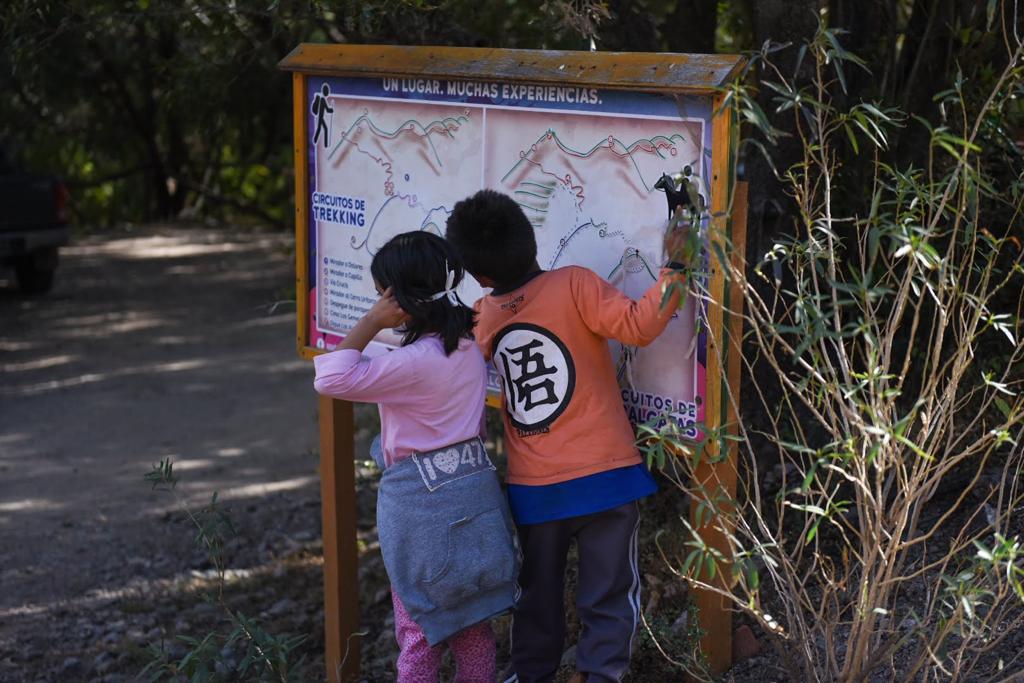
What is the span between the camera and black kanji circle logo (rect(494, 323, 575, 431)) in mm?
3275

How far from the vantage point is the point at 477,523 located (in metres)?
3.30

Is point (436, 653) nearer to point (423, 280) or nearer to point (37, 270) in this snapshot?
point (423, 280)

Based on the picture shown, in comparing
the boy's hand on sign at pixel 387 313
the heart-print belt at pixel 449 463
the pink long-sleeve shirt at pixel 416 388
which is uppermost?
the boy's hand on sign at pixel 387 313

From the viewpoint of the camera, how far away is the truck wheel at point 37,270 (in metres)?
12.0

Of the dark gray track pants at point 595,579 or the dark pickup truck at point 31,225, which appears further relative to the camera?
the dark pickup truck at point 31,225

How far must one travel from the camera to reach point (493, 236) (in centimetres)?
332

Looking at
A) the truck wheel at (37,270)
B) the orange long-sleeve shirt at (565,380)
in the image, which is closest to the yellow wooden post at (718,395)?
the orange long-sleeve shirt at (565,380)

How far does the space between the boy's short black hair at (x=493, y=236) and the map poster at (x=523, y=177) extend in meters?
0.17

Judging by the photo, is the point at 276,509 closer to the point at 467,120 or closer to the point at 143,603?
the point at 143,603

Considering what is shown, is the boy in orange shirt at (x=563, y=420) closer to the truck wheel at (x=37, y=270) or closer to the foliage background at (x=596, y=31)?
the foliage background at (x=596, y=31)

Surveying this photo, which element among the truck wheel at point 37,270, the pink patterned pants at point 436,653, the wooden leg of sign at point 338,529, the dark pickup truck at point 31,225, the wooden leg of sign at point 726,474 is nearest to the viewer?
the wooden leg of sign at point 726,474

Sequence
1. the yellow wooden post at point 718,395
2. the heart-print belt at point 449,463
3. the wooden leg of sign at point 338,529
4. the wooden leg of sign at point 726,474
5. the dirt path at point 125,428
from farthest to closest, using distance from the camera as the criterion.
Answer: the dirt path at point 125,428 → the wooden leg of sign at point 338,529 → the heart-print belt at point 449,463 → the wooden leg of sign at point 726,474 → the yellow wooden post at point 718,395

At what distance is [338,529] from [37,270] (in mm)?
8988

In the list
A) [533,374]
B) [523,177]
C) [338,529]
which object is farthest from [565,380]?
[338,529]
